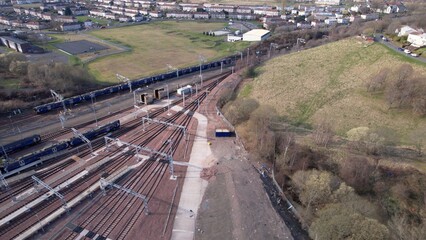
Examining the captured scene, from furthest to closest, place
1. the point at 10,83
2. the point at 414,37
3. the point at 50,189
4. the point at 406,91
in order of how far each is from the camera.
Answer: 1. the point at 414,37
2. the point at 10,83
3. the point at 406,91
4. the point at 50,189

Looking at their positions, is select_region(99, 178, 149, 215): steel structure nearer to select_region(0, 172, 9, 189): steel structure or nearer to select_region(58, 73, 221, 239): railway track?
select_region(58, 73, 221, 239): railway track

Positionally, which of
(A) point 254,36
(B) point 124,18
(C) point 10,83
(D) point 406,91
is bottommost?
(C) point 10,83

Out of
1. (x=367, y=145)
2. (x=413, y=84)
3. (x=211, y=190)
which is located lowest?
(x=211, y=190)

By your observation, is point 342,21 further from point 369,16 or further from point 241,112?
point 241,112

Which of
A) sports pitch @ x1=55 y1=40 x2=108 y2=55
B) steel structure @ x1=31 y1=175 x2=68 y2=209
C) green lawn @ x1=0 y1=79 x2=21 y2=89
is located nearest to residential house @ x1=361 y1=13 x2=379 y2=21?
sports pitch @ x1=55 y1=40 x2=108 y2=55

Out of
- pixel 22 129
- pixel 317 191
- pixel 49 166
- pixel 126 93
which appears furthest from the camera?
pixel 126 93

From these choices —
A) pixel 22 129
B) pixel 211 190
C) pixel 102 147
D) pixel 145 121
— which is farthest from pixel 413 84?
pixel 22 129

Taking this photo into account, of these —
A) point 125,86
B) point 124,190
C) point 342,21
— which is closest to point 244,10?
point 342,21

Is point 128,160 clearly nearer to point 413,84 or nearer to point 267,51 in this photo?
point 413,84
